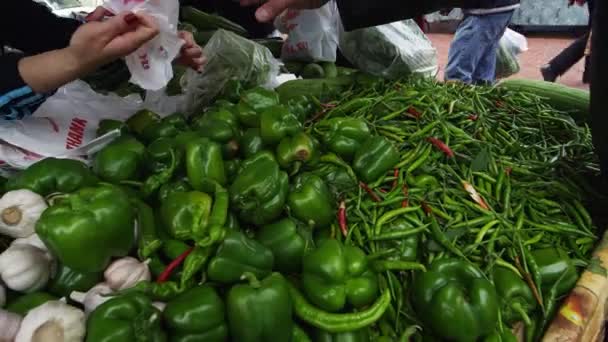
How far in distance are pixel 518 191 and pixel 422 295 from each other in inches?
29.9

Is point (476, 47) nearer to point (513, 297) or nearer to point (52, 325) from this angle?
point (513, 297)

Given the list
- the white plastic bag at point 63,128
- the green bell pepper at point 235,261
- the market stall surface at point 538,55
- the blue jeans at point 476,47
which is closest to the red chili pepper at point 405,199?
the green bell pepper at point 235,261

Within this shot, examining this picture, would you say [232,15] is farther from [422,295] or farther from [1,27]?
[422,295]

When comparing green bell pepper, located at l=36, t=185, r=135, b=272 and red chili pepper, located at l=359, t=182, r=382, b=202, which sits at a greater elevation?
green bell pepper, located at l=36, t=185, r=135, b=272

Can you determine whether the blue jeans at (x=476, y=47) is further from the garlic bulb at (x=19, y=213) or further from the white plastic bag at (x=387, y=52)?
the garlic bulb at (x=19, y=213)

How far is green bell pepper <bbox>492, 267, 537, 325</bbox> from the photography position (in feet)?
5.00

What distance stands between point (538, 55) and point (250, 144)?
→ 366 inches

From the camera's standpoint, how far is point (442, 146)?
81.6 inches

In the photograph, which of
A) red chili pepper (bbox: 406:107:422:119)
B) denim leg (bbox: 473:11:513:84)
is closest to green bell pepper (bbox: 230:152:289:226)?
red chili pepper (bbox: 406:107:422:119)

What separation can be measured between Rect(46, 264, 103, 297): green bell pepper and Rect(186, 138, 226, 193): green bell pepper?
0.46m

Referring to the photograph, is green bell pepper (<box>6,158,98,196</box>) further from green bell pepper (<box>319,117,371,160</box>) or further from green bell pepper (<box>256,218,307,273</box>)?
green bell pepper (<box>319,117,371,160</box>)

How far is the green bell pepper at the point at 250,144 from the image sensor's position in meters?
1.99

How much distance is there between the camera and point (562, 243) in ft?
5.98

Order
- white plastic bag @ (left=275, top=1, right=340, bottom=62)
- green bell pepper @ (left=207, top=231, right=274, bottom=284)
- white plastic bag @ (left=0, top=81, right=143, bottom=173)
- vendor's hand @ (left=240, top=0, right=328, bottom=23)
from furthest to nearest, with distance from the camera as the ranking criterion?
1. white plastic bag @ (left=275, top=1, right=340, bottom=62)
2. vendor's hand @ (left=240, top=0, right=328, bottom=23)
3. white plastic bag @ (left=0, top=81, right=143, bottom=173)
4. green bell pepper @ (left=207, top=231, right=274, bottom=284)
